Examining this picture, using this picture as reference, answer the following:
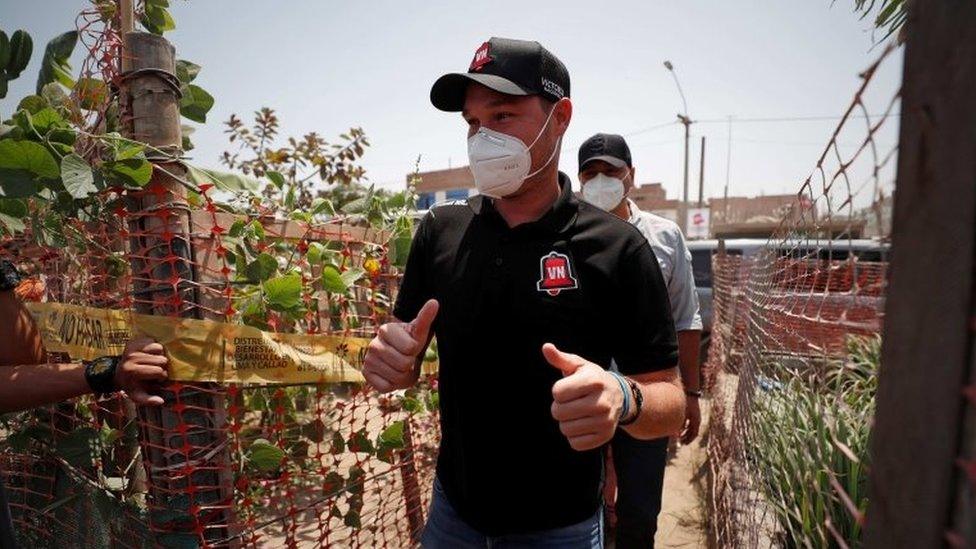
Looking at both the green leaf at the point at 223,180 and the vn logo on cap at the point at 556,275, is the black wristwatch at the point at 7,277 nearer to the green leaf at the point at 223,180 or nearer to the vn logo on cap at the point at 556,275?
the green leaf at the point at 223,180

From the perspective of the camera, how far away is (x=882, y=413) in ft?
2.00

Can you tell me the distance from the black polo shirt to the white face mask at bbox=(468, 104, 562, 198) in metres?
0.14

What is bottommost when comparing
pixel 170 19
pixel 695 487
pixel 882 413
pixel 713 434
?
pixel 695 487

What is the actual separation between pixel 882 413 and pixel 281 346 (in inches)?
72.6

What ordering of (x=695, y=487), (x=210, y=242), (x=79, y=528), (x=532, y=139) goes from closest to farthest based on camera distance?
1. (x=532, y=139)
2. (x=210, y=242)
3. (x=79, y=528)
4. (x=695, y=487)

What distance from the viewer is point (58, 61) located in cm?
225

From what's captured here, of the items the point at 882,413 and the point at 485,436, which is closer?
the point at 882,413

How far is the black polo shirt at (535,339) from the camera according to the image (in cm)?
141

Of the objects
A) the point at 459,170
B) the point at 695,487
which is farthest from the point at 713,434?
the point at 459,170

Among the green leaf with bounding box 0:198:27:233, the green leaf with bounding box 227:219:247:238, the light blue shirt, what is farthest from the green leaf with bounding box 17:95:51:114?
the light blue shirt

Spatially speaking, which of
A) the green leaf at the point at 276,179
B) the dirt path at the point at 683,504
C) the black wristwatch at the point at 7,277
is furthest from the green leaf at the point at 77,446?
the dirt path at the point at 683,504

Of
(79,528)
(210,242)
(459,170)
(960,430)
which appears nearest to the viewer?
(960,430)

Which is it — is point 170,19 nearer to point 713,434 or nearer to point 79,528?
point 79,528

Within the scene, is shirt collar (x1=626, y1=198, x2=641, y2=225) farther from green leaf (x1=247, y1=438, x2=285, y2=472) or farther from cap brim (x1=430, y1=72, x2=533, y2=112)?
green leaf (x1=247, y1=438, x2=285, y2=472)
